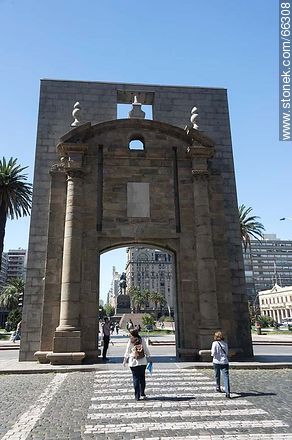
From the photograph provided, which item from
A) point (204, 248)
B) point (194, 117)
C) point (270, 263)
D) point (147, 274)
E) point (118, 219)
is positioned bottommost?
point (204, 248)

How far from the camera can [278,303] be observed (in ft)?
397

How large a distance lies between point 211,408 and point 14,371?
8301 mm

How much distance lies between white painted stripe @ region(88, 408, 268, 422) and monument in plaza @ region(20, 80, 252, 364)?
24.1 feet

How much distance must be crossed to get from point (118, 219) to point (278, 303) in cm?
11764

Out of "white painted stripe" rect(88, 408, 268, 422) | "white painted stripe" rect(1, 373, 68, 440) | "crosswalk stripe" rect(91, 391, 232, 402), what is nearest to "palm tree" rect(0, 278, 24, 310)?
"white painted stripe" rect(1, 373, 68, 440)

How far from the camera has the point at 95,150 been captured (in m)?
17.9

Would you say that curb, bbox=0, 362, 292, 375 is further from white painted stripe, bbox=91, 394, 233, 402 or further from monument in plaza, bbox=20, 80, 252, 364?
white painted stripe, bbox=91, 394, 233, 402

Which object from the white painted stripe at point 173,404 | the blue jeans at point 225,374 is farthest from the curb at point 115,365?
the white painted stripe at point 173,404

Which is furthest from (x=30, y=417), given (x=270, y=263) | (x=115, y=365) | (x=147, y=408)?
(x=270, y=263)

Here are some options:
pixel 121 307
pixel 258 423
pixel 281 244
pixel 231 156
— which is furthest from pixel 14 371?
pixel 281 244

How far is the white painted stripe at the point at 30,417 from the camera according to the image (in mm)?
6012

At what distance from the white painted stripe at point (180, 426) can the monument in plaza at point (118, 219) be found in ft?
26.8

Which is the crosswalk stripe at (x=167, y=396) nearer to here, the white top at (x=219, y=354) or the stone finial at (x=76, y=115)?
the white top at (x=219, y=354)

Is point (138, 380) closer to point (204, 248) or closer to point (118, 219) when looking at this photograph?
point (204, 248)
